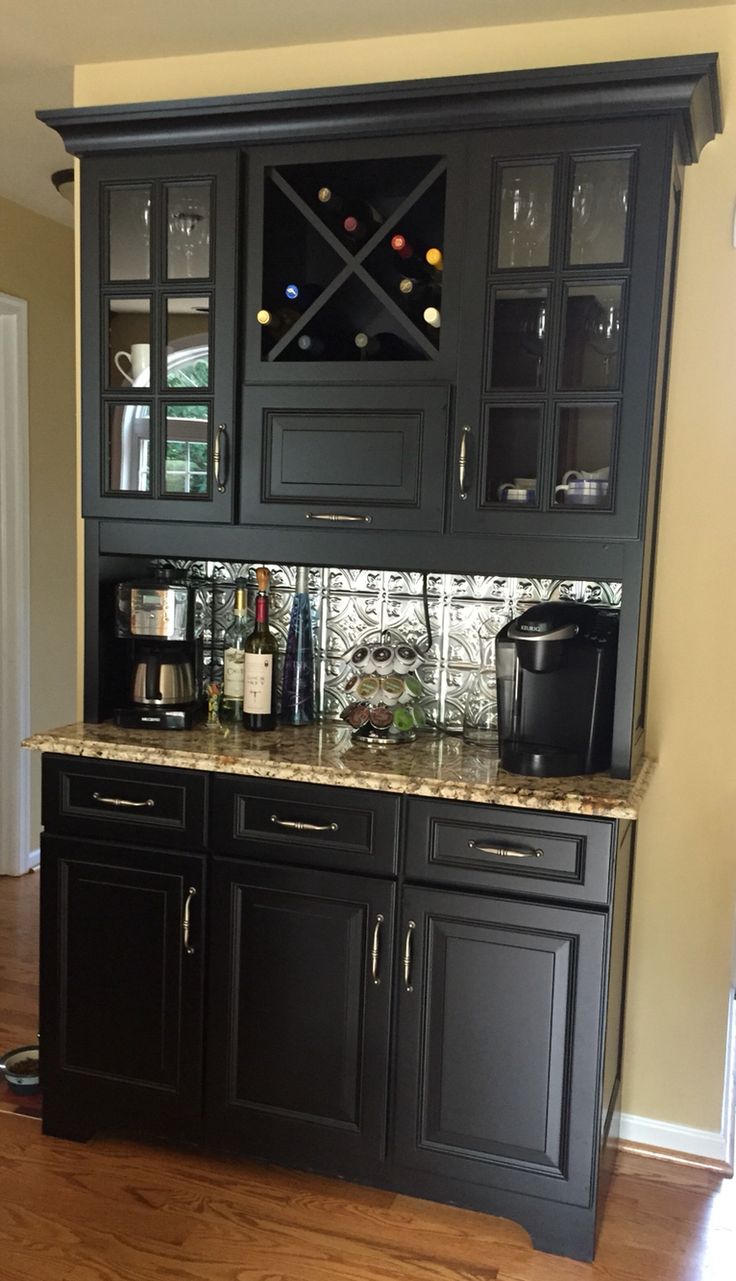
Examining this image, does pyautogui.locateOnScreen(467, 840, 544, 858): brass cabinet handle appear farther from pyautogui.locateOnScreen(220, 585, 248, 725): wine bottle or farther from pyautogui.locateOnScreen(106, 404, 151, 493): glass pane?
pyautogui.locateOnScreen(106, 404, 151, 493): glass pane

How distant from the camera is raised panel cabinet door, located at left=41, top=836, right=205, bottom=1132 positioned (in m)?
2.38

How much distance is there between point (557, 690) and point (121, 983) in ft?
3.90

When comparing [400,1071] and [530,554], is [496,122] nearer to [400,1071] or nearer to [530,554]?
[530,554]

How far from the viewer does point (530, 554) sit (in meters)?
2.26

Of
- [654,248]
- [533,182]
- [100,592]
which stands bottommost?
[100,592]

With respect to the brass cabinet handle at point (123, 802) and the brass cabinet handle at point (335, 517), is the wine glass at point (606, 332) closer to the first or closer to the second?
the brass cabinet handle at point (335, 517)

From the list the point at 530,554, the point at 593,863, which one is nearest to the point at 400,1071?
the point at 593,863

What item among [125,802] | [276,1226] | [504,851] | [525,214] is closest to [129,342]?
[525,214]

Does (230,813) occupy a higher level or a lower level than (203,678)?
lower

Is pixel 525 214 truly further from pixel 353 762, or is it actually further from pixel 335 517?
pixel 353 762

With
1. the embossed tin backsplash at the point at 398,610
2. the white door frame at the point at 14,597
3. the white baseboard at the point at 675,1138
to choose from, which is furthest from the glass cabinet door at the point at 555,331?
the white door frame at the point at 14,597

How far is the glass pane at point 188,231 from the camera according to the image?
7.95ft

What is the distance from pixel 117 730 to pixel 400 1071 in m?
1.01

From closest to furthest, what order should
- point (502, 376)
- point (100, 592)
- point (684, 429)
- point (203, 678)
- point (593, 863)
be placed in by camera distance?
point (593, 863)
point (502, 376)
point (684, 429)
point (100, 592)
point (203, 678)
